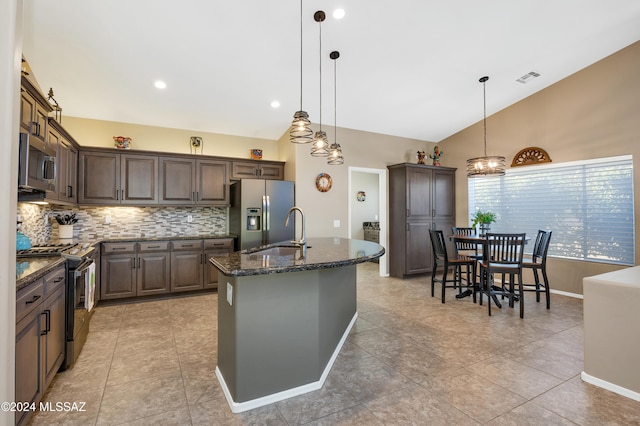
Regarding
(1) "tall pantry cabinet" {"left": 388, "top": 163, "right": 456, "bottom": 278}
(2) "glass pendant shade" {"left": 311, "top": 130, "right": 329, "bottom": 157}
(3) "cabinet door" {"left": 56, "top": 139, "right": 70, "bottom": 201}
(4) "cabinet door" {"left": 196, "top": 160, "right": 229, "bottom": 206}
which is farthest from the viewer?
(1) "tall pantry cabinet" {"left": 388, "top": 163, "right": 456, "bottom": 278}

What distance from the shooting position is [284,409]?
189cm

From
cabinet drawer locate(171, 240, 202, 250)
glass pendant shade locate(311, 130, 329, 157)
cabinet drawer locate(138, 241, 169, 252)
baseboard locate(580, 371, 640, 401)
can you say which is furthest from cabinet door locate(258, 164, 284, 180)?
baseboard locate(580, 371, 640, 401)

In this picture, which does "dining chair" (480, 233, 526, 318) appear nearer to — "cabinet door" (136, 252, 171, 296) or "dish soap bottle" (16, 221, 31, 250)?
"cabinet door" (136, 252, 171, 296)

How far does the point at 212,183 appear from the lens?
15.9 feet

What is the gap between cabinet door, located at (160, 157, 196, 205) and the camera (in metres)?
4.55

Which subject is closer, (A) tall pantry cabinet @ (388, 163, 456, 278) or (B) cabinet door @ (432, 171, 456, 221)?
(A) tall pantry cabinet @ (388, 163, 456, 278)

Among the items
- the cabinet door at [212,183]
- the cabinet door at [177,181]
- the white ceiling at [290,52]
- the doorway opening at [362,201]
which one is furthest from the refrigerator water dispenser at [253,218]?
the doorway opening at [362,201]

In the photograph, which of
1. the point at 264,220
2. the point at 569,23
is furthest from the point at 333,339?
the point at 569,23

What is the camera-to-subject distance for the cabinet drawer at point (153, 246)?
13.9ft

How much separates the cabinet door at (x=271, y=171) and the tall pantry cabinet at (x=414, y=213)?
2.18 meters

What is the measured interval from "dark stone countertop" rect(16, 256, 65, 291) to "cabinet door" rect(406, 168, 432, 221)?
4990 mm

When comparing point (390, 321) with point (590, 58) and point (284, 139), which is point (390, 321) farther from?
point (590, 58)

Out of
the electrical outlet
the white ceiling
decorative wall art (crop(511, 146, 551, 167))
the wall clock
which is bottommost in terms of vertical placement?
the electrical outlet

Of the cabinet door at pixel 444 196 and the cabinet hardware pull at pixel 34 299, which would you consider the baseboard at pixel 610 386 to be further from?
the cabinet door at pixel 444 196
